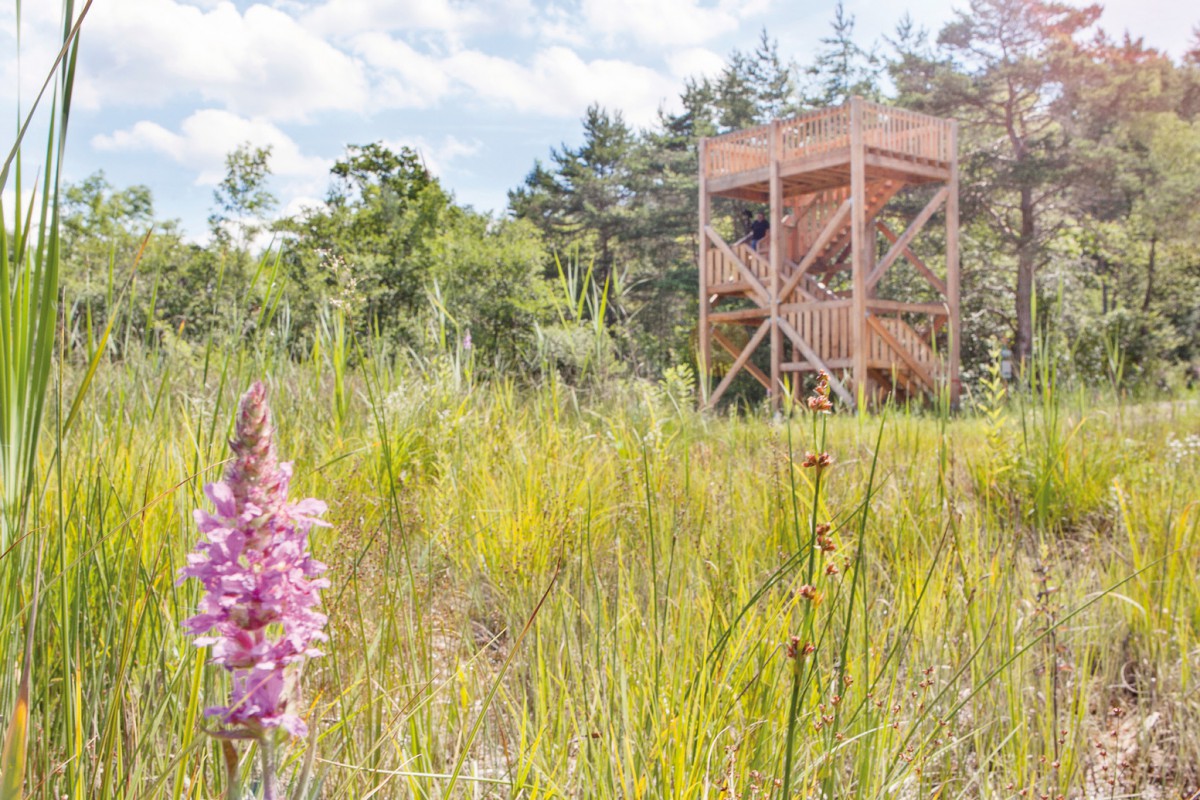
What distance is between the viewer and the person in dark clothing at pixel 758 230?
1827cm

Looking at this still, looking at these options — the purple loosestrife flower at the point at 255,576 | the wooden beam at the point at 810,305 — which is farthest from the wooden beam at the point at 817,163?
the purple loosestrife flower at the point at 255,576

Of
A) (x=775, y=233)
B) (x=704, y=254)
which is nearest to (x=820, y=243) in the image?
(x=775, y=233)

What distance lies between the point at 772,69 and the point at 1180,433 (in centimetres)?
3012

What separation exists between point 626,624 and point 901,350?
14259mm

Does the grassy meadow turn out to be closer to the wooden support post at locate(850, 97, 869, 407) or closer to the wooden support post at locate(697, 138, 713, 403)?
the wooden support post at locate(850, 97, 869, 407)

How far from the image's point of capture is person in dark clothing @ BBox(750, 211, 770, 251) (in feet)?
59.9

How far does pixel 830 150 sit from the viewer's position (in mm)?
15422

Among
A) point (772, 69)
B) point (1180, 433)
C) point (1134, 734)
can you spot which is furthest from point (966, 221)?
point (1134, 734)

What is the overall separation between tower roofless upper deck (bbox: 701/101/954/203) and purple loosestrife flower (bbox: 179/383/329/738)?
1505cm

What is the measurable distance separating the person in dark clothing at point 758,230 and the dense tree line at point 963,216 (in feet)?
8.18

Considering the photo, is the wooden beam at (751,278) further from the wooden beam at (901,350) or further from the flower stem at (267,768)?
the flower stem at (267,768)

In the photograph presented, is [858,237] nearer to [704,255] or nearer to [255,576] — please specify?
[704,255]

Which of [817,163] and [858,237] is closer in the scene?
[858,237]

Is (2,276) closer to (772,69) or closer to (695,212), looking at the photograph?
(695,212)
